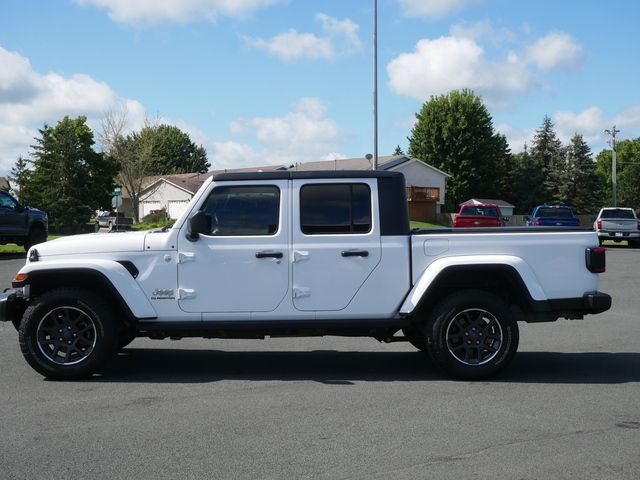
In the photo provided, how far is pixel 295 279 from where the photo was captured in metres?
6.80

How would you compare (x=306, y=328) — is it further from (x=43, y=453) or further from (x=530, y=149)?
(x=530, y=149)

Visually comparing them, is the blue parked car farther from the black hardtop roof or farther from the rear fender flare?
the black hardtop roof

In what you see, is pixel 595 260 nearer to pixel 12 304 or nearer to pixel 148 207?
pixel 12 304

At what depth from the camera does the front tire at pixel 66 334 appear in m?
6.75

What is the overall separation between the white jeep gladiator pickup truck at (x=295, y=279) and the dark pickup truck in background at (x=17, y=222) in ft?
57.1

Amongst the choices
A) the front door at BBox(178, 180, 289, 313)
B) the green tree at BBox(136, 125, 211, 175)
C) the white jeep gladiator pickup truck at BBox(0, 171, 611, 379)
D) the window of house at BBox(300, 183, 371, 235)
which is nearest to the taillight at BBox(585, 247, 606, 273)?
the white jeep gladiator pickup truck at BBox(0, 171, 611, 379)

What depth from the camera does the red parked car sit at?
3183 centimetres

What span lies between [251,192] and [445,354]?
2402 mm

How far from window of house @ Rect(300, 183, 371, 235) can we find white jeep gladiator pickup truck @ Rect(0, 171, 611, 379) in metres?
0.01

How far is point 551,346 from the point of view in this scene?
348 inches

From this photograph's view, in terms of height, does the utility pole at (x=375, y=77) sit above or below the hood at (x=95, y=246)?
above

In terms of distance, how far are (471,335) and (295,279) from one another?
5.76 feet

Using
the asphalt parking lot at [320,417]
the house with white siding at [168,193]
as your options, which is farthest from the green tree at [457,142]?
the asphalt parking lot at [320,417]

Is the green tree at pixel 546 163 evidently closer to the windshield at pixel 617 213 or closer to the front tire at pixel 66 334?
the windshield at pixel 617 213
